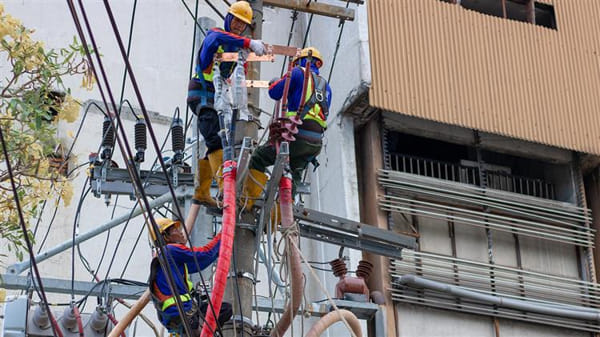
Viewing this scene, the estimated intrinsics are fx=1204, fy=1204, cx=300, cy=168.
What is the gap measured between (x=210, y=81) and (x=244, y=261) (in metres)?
2.29

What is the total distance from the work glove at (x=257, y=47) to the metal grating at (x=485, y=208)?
8.92m

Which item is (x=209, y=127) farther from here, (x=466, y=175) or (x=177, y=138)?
(x=466, y=175)

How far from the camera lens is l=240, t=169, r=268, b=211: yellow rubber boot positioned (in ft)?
39.7

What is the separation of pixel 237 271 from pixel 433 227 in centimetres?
1028

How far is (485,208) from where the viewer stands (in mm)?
21922

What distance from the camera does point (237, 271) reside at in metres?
11.6

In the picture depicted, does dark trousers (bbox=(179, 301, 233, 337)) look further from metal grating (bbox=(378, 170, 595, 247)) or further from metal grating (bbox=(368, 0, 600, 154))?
metal grating (bbox=(368, 0, 600, 154))

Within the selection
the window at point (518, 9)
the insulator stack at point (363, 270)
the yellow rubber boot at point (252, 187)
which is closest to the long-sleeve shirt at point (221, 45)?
the yellow rubber boot at point (252, 187)

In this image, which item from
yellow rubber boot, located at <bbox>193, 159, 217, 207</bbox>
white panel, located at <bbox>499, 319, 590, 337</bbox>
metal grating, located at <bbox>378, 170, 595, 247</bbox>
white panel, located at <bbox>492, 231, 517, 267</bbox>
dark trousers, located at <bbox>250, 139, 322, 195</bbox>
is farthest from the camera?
white panel, located at <bbox>492, 231, 517, 267</bbox>

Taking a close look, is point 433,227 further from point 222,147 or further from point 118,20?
point 222,147

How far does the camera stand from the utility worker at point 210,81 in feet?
40.9

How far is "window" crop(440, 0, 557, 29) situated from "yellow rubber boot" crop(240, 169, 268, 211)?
39.2ft

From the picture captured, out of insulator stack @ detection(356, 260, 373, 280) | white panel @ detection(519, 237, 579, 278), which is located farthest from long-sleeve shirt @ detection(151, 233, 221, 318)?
white panel @ detection(519, 237, 579, 278)

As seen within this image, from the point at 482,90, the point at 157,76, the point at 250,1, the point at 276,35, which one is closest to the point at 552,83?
the point at 482,90
